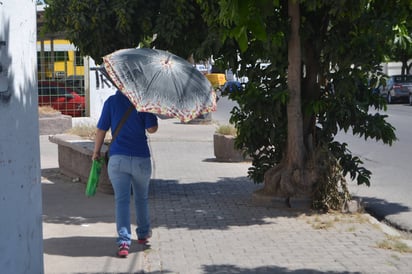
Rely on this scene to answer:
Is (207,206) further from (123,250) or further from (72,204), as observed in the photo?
(123,250)

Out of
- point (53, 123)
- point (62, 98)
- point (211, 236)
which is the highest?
point (62, 98)

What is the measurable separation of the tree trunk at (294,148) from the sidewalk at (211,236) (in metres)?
0.32

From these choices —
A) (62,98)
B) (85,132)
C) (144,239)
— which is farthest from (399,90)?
(144,239)

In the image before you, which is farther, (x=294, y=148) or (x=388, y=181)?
(x=388, y=181)

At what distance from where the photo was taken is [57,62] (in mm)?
21109

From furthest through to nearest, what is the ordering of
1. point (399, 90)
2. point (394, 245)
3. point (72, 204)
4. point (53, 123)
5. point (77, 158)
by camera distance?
point (399, 90) → point (53, 123) → point (77, 158) → point (72, 204) → point (394, 245)

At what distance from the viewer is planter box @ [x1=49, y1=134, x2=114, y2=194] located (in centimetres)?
1027

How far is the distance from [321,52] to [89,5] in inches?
124

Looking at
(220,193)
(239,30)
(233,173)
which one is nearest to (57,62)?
(233,173)

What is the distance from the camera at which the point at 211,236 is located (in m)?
7.56

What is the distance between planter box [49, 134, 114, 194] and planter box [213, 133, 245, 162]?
303 centimetres

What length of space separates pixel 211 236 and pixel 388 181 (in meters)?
5.09

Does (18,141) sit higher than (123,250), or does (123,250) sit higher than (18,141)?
(18,141)

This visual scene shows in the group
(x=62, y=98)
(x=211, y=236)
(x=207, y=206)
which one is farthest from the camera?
(x=62, y=98)
